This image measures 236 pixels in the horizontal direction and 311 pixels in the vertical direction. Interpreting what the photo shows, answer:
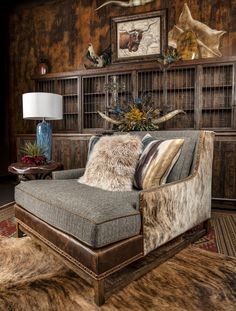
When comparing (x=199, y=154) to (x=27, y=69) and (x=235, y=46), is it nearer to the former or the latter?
(x=235, y=46)

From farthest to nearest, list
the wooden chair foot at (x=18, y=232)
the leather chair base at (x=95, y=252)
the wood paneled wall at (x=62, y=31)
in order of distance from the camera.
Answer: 1. the wood paneled wall at (x=62, y=31)
2. the wooden chair foot at (x=18, y=232)
3. the leather chair base at (x=95, y=252)

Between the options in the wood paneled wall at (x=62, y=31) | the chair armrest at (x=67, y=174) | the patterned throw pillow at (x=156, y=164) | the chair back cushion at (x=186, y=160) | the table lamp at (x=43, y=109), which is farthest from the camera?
the wood paneled wall at (x=62, y=31)

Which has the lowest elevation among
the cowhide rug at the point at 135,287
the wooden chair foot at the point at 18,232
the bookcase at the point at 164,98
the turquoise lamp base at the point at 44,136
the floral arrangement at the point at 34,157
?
the cowhide rug at the point at 135,287

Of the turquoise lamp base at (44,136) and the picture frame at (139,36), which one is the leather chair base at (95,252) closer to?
the turquoise lamp base at (44,136)

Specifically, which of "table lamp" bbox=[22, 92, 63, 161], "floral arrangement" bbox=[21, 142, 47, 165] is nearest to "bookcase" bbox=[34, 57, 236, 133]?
"table lamp" bbox=[22, 92, 63, 161]

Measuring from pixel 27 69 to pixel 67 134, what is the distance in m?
1.71

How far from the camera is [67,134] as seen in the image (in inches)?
149

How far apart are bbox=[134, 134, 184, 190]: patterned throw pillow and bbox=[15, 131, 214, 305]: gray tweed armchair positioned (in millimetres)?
128

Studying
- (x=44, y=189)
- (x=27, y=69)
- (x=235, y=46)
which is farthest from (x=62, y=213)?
(x=27, y=69)

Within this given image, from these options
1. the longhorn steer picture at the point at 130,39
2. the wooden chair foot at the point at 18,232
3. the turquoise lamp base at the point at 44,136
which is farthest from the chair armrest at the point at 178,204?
the longhorn steer picture at the point at 130,39

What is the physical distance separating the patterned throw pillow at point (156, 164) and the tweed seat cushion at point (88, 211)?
15 centimetres

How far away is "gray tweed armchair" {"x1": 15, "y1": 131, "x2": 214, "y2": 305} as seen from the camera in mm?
1219

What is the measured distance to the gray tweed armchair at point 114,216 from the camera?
122 cm

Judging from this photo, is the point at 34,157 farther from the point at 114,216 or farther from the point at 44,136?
the point at 114,216
